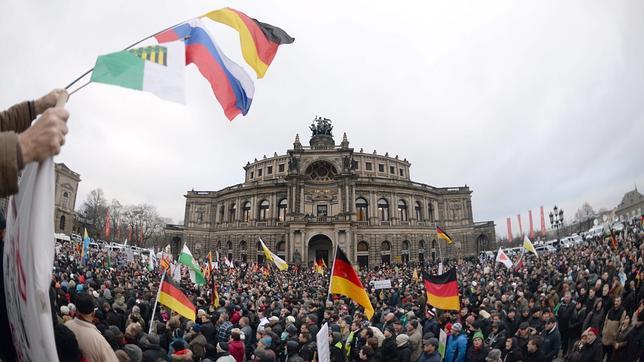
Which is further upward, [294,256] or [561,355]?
[294,256]

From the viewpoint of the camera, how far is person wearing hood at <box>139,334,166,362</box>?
5658mm

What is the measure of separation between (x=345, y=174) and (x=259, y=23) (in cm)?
4089

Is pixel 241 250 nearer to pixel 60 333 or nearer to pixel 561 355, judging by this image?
pixel 561 355

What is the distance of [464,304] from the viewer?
45.0ft

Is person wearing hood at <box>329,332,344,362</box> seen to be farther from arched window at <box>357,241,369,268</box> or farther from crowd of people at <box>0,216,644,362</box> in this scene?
arched window at <box>357,241,369,268</box>

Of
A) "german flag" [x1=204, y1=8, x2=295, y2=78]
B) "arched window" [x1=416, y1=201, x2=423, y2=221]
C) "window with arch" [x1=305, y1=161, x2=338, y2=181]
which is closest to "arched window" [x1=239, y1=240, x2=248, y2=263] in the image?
"window with arch" [x1=305, y1=161, x2=338, y2=181]

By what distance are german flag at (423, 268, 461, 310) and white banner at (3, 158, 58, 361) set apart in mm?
9856

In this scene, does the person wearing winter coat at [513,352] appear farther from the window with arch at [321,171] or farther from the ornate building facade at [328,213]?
the window with arch at [321,171]

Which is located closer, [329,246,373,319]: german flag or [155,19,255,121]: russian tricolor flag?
[155,19,255,121]: russian tricolor flag

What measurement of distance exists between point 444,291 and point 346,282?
354cm

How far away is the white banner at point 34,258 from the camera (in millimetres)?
1729

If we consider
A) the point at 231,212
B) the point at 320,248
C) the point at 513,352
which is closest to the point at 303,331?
the point at 513,352

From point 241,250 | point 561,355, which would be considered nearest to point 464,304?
point 561,355

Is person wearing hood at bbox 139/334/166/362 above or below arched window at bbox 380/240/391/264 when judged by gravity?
Answer: below
